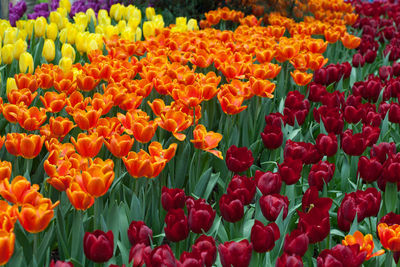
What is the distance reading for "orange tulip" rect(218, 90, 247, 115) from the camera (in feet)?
8.88

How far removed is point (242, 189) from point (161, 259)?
510 millimetres

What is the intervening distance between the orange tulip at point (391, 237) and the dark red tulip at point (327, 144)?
776 millimetres

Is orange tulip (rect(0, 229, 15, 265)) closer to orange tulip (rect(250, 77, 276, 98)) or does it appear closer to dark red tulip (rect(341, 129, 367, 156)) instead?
dark red tulip (rect(341, 129, 367, 156))

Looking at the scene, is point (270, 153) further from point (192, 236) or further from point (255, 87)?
point (192, 236)

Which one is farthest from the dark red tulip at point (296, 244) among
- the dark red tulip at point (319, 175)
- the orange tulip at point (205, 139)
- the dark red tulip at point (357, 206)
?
the orange tulip at point (205, 139)

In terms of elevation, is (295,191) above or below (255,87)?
below

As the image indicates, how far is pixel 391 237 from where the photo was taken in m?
1.65

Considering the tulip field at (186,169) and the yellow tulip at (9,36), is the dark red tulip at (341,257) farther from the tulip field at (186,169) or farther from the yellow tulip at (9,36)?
the yellow tulip at (9,36)

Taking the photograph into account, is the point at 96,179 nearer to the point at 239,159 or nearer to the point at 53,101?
the point at 239,159

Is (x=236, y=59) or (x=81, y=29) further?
(x=81, y=29)

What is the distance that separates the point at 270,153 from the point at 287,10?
16.5 ft

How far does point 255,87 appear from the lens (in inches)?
117

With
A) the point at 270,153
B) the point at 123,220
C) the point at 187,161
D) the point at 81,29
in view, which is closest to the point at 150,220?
the point at 123,220

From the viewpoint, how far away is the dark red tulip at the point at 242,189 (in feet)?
6.13
